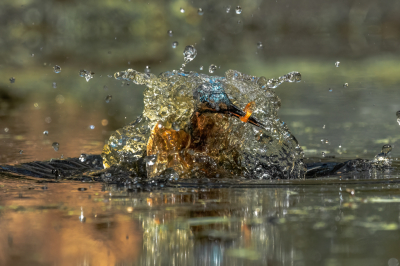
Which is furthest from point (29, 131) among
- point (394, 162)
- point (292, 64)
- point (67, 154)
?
point (292, 64)

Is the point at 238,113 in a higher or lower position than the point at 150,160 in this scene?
higher

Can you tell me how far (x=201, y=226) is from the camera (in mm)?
2467

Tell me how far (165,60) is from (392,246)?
1340 centimetres

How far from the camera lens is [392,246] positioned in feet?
7.02

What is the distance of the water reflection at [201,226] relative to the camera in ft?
6.72

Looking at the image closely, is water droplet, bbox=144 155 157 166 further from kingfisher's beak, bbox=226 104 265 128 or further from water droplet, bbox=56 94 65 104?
water droplet, bbox=56 94 65 104

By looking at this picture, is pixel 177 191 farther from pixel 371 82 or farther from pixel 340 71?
pixel 340 71

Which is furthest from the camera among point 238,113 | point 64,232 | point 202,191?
point 238,113

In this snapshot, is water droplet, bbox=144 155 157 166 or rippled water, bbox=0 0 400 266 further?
water droplet, bbox=144 155 157 166

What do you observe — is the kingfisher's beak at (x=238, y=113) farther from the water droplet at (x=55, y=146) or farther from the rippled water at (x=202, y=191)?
the water droplet at (x=55, y=146)

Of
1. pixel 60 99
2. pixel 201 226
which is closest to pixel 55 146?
pixel 201 226

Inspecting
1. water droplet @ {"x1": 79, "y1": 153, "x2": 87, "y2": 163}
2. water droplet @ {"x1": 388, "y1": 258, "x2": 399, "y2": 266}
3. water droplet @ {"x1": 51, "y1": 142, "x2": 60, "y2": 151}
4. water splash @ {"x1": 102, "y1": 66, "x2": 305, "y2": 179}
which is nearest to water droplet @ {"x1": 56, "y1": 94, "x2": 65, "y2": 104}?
water droplet @ {"x1": 51, "y1": 142, "x2": 60, "y2": 151}

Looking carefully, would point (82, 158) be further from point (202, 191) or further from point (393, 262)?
point (393, 262)

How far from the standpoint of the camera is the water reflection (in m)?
2.05
